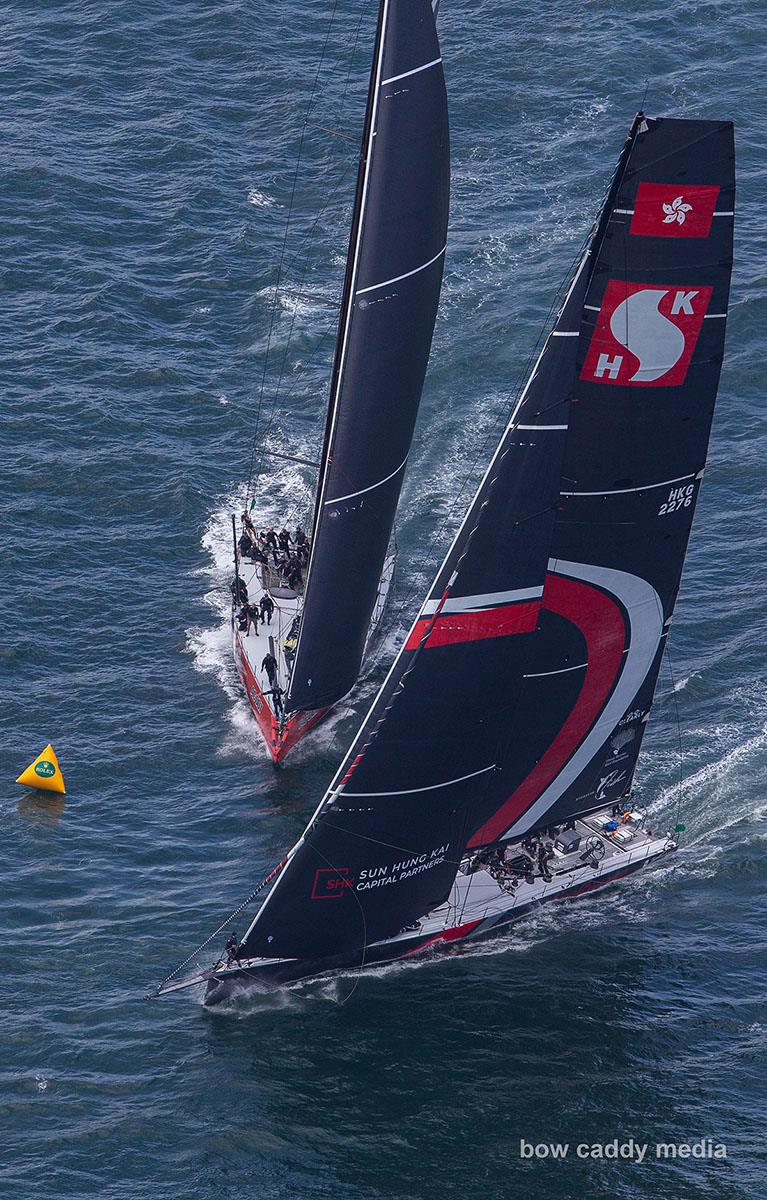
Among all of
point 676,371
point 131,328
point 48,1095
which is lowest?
point 48,1095

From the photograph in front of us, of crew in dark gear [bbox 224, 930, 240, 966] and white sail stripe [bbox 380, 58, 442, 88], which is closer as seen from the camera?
crew in dark gear [bbox 224, 930, 240, 966]

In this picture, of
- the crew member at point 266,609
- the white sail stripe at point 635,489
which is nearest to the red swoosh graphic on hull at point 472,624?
the white sail stripe at point 635,489

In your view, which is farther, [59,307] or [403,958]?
[59,307]

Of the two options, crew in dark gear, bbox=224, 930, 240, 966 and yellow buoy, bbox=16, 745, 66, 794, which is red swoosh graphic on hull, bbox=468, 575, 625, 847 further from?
yellow buoy, bbox=16, 745, 66, 794

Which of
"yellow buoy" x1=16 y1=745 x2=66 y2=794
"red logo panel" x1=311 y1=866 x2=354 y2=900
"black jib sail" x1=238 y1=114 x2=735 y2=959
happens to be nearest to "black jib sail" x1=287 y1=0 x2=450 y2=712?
"yellow buoy" x1=16 y1=745 x2=66 y2=794

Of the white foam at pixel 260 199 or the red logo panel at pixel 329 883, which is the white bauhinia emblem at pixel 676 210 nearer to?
the red logo panel at pixel 329 883

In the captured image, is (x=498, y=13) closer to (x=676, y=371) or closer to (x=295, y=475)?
(x=295, y=475)

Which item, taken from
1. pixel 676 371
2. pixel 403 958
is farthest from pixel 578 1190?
pixel 676 371
